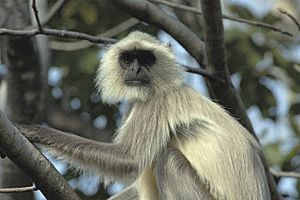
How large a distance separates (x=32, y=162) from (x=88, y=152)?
1.25 meters

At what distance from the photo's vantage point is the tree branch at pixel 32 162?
4.29 meters

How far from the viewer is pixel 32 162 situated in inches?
175

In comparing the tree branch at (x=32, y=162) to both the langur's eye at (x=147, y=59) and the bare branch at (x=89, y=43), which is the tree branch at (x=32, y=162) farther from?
the bare branch at (x=89, y=43)

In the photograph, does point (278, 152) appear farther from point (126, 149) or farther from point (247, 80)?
point (126, 149)

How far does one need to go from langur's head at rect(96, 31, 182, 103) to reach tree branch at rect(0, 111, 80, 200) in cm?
171

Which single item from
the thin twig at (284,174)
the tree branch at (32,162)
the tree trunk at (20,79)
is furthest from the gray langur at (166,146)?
the tree branch at (32,162)

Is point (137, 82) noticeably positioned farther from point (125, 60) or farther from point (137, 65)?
point (125, 60)

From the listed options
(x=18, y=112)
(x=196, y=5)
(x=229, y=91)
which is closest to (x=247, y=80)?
(x=196, y=5)

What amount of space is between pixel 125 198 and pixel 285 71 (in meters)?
2.21

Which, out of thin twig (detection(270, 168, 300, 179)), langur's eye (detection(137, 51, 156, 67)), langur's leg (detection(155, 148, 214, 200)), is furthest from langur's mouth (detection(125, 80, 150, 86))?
thin twig (detection(270, 168, 300, 179))

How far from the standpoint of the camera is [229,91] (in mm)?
Result: 6211

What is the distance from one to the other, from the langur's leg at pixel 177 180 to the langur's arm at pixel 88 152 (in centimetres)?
21

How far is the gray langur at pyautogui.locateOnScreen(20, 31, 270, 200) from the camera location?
5.73m

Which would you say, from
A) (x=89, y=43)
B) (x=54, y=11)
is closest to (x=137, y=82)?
(x=54, y=11)
